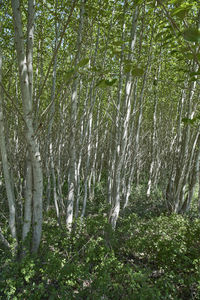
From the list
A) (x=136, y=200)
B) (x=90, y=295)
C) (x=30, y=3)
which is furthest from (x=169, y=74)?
(x=90, y=295)

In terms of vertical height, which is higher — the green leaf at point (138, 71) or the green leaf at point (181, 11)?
the green leaf at point (181, 11)

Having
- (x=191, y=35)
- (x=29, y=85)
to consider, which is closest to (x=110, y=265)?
(x=29, y=85)

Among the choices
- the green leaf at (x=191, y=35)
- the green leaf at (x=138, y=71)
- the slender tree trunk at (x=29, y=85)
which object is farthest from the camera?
the slender tree trunk at (x=29, y=85)

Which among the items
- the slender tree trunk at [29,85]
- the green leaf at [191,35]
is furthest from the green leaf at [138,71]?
the slender tree trunk at [29,85]

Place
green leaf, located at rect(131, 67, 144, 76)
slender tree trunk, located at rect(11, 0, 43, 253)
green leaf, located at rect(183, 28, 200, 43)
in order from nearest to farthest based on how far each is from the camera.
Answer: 1. green leaf, located at rect(183, 28, 200, 43)
2. green leaf, located at rect(131, 67, 144, 76)
3. slender tree trunk, located at rect(11, 0, 43, 253)

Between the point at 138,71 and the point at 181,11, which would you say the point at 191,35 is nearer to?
the point at 181,11

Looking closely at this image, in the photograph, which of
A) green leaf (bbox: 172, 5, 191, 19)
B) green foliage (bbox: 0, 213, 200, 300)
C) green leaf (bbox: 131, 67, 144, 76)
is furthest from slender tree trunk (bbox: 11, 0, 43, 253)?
green leaf (bbox: 172, 5, 191, 19)

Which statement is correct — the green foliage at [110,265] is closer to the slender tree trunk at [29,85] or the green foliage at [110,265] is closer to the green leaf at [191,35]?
the slender tree trunk at [29,85]

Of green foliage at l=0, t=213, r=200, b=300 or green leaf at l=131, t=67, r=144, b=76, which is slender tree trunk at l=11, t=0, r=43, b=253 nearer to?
green foliage at l=0, t=213, r=200, b=300

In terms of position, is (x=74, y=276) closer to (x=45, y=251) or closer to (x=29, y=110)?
(x=45, y=251)

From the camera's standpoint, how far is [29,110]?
6.55 ft

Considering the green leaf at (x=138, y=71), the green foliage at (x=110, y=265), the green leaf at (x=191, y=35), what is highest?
the green leaf at (x=191, y=35)

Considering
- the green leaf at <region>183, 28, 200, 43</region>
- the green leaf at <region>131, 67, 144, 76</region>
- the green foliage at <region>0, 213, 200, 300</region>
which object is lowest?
the green foliage at <region>0, 213, 200, 300</region>

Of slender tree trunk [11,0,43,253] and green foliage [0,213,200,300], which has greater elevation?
slender tree trunk [11,0,43,253]
